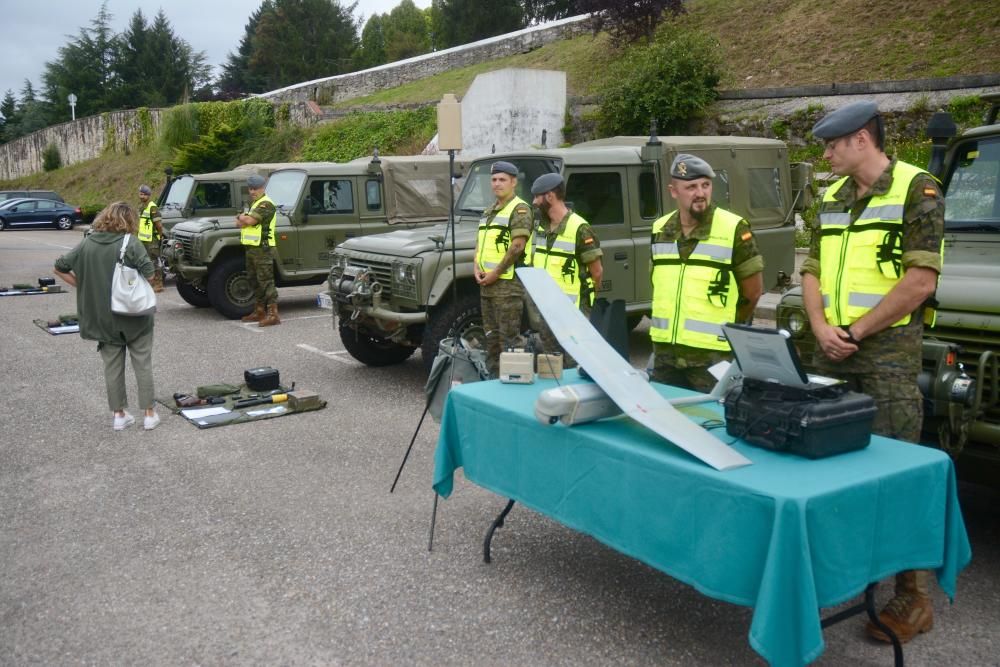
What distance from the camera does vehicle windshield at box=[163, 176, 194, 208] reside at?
46.1 ft


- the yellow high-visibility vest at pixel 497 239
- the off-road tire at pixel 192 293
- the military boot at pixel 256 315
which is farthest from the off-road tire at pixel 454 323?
the off-road tire at pixel 192 293

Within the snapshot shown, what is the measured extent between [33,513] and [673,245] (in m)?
3.83

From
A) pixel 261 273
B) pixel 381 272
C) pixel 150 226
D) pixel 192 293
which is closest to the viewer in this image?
pixel 381 272

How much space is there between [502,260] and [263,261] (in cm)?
526

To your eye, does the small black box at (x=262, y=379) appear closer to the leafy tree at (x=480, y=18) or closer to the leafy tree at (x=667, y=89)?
the leafy tree at (x=667, y=89)

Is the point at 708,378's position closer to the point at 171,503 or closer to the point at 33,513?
the point at 171,503

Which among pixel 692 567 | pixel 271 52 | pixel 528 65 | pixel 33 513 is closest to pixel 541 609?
pixel 692 567

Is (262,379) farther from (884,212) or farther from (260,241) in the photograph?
(884,212)

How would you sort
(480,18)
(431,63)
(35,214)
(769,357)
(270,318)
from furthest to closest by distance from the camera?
(480,18)
(35,214)
(431,63)
(270,318)
(769,357)

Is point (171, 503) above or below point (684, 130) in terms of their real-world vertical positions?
below

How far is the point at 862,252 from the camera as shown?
3484 millimetres

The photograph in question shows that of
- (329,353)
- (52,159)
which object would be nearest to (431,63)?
(329,353)

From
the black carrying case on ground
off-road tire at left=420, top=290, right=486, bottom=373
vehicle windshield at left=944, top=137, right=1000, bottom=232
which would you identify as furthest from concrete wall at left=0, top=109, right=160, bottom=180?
the black carrying case on ground

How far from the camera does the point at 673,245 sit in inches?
163
